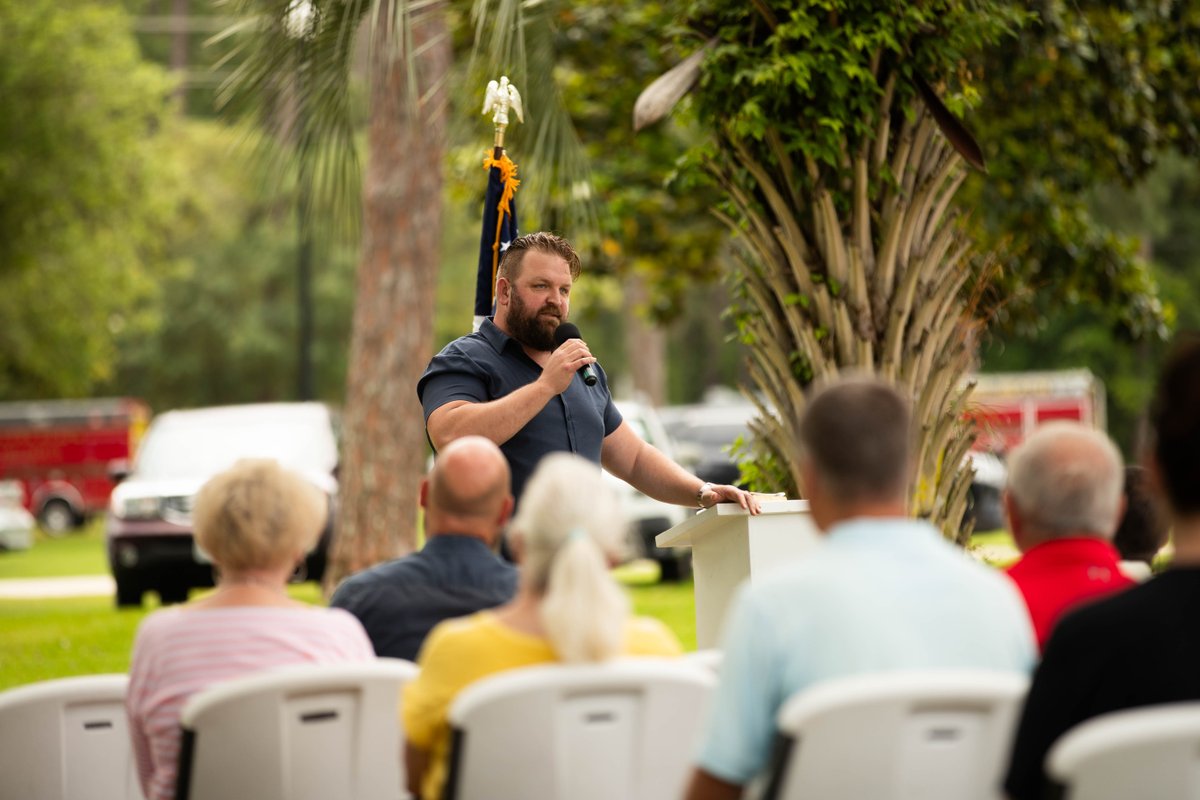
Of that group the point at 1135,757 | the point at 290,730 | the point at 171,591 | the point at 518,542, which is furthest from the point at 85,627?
the point at 1135,757

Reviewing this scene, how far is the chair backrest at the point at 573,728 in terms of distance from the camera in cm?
257

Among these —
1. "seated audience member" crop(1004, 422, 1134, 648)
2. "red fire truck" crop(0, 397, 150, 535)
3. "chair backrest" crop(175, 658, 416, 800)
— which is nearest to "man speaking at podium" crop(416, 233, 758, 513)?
"seated audience member" crop(1004, 422, 1134, 648)

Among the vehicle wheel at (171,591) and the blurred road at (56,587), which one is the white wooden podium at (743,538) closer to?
the vehicle wheel at (171,591)

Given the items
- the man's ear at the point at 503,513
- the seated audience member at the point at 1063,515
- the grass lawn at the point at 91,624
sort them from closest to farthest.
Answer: the seated audience member at the point at 1063,515 < the man's ear at the point at 503,513 < the grass lawn at the point at 91,624

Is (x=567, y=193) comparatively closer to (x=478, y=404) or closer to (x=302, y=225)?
(x=302, y=225)

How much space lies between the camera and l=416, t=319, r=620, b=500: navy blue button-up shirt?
5000mm

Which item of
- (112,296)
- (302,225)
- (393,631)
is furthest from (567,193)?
(112,296)

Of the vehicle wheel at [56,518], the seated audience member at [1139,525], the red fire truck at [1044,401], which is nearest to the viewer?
the seated audience member at [1139,525]

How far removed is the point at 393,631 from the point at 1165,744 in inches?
70.9

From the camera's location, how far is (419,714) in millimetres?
2855

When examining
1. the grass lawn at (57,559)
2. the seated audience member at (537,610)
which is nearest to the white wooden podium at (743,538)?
the seated audience member at (537,610)

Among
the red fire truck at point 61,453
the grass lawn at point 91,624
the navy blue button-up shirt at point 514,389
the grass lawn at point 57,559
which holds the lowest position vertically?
the grass lawn at point 57,559

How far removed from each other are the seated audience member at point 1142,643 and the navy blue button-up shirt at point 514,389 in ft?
8.54

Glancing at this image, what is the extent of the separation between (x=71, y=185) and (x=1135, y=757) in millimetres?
26445
